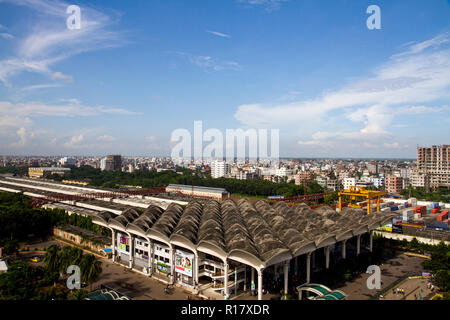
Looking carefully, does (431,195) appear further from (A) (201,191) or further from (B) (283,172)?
(B) (283,172)

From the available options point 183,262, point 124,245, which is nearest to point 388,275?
point 183,262

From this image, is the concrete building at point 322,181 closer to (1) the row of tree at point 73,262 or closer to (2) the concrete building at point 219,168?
(2) the concrete building at point 219,168

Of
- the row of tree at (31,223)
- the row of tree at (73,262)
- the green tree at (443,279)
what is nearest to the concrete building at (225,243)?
the row of tree at (73,262)

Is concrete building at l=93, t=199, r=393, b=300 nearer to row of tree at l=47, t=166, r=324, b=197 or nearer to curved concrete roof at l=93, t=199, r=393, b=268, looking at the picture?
curved concrete roof at l=93, t=199, r=393, b=268
